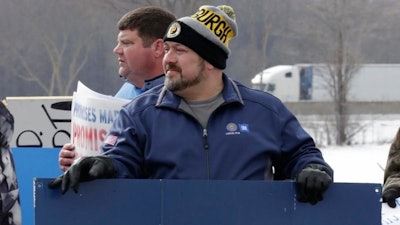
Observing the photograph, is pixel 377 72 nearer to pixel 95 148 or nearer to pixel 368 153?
pixel 368 153

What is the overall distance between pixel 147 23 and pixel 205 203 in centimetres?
151

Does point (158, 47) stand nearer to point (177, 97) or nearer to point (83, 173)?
point (177, 97)

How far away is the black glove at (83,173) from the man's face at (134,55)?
1260 millimetres

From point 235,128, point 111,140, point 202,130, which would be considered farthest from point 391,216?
point 111,140

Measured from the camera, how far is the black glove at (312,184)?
3205 millimetres

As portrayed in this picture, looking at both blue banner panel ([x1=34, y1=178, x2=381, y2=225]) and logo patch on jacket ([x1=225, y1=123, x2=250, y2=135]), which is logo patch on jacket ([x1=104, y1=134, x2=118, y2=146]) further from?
logo patch on jacket ([x1=225, y1=123, x2=250, y2=135])

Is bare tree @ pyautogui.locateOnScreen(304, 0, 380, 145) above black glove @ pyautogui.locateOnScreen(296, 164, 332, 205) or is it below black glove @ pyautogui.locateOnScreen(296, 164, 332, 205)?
above

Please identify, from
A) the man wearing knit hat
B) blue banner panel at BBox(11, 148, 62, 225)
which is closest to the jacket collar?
the man wearing knit hat

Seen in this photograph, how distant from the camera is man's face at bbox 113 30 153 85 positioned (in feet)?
14.7

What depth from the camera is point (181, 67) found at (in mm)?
3553

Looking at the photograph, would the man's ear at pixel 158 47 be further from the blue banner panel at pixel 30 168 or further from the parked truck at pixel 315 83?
the parked truck at pixel 315 83

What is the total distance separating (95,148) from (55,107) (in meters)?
2.38

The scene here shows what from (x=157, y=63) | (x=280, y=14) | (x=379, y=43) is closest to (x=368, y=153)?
(x=280, y=14)

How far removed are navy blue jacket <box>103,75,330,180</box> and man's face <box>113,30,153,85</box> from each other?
0.88 metres
